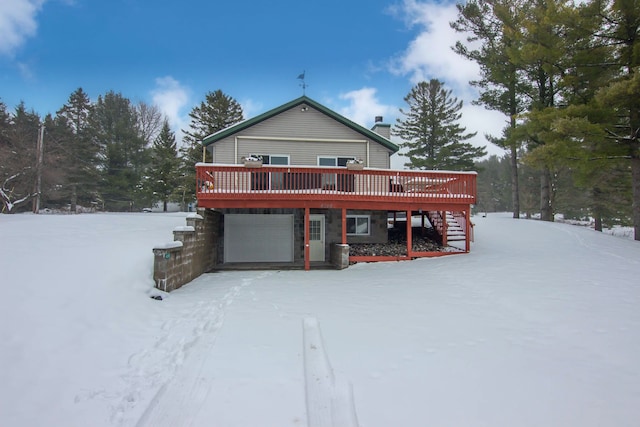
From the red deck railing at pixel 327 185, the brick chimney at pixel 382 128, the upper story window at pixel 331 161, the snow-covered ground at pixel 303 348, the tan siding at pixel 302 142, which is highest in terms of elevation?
the brick chimney at pixel 382 128

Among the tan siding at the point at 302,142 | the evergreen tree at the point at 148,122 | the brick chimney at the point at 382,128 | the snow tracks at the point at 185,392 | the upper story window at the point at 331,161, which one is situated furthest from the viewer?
the evergreen tree at the point at 148,122

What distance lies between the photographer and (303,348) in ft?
13.2

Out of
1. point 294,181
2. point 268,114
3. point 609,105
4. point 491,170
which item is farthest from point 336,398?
point 491,170

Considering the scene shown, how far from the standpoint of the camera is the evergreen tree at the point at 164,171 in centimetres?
2670

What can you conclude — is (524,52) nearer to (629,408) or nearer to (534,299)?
(534,299)

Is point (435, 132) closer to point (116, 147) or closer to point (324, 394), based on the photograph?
point (324, 394)

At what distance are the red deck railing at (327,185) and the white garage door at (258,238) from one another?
2.37 m

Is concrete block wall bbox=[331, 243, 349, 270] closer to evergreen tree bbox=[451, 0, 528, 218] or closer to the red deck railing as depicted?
the red deck railing

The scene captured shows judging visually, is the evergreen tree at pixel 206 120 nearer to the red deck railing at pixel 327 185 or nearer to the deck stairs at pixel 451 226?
the red deck railing at pixel 327 185

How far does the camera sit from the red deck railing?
392 inches

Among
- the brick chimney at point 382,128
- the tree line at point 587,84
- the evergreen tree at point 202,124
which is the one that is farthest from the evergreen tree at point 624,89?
the evergreen tree at point 202,124

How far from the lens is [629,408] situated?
2676mm

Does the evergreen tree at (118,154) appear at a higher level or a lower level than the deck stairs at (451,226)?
higher

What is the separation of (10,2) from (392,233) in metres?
15.8
